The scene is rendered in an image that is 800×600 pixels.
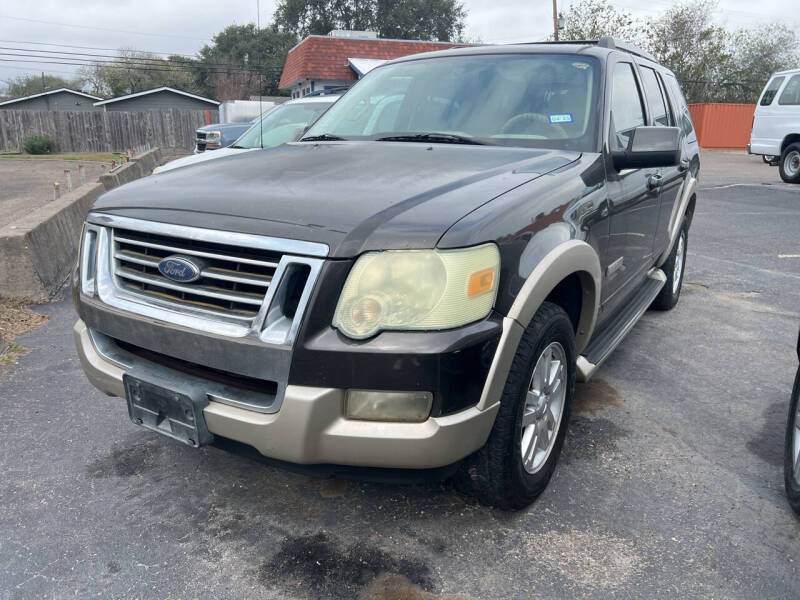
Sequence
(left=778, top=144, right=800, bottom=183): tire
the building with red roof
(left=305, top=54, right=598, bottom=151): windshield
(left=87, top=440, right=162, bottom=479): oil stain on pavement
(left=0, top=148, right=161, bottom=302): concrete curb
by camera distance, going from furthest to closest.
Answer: the building with red roof
(left=778, top=144, right=800, bottom=183): tire
(left=0, top=148, right=161, bottom=302): concrete curb
(left=305, top=54, right=598, bottom=151): windshield
(left=87, top=440, right=162, bottom=479): oil stain on pavement

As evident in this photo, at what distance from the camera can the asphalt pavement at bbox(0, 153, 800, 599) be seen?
7.43 feet

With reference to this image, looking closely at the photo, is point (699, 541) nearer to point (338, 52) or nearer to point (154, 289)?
point (154, 289)

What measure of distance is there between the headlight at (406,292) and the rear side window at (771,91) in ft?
53.9

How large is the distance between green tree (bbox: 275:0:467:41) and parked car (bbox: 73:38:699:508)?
51.8 meters

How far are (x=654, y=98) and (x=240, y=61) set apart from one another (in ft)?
182

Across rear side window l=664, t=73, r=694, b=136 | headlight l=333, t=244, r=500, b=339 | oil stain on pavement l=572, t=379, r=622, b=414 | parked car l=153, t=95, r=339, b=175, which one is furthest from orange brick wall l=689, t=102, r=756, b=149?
headlight l=333, t=244, r=500, b=339

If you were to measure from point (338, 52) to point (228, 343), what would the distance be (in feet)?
92.4

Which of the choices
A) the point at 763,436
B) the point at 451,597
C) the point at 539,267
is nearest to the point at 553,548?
the point at 451,597

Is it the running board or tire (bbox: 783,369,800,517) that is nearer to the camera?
tire (bbox: 783,369,800,517)

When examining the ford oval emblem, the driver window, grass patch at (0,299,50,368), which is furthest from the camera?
grass patch at (0,299,50,368)

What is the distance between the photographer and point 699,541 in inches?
97.4

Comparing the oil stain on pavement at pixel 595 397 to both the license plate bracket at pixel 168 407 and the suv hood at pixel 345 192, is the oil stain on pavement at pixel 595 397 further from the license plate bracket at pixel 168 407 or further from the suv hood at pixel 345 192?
the license plate bracket at pixel 168 407

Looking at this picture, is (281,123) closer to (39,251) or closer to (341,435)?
(39,251)

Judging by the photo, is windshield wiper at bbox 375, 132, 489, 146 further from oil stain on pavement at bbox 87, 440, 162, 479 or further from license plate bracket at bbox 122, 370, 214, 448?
oil stain on pavement at bbox 87, 440, 162, 479
